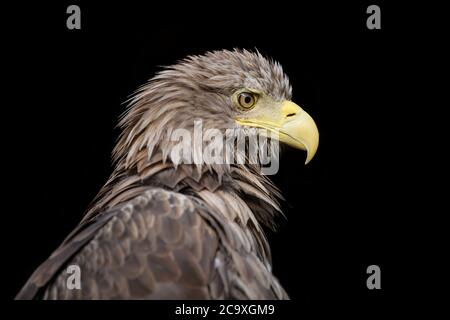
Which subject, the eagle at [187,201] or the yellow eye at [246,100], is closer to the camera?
the eagle at [187,201]

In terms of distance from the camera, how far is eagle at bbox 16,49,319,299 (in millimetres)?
3117

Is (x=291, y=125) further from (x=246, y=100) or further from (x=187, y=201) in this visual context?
(x=187, y=201)

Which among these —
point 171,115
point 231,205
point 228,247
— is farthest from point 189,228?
point 171,115

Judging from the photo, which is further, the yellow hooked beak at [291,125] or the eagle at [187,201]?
the yellow hooked beak at [291,125]

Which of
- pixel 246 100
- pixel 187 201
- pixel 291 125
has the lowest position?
pixel 187 201

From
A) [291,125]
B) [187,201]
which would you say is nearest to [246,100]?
[291,125]

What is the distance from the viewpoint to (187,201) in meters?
3.37

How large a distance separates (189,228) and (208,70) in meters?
1.08

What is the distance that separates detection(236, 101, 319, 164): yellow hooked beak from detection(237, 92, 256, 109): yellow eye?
0.07 meters

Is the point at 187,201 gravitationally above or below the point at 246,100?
below

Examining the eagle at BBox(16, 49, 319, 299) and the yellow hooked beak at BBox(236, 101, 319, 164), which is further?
the yellow hooked beak at BBox(236, 101, 319, 164)

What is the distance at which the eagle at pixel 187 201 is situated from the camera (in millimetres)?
3117

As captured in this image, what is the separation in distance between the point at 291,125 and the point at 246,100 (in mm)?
288

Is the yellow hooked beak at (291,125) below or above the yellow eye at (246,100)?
below
